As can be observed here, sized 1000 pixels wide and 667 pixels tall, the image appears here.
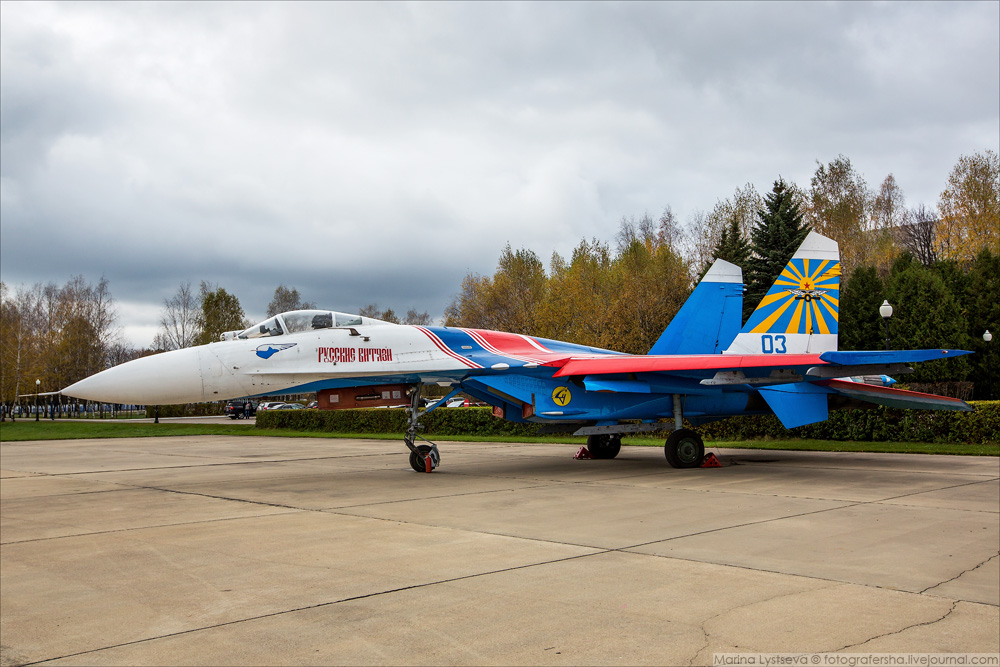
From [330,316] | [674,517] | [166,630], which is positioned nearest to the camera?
[166,630]

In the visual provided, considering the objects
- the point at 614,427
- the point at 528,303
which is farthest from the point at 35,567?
the point at 528,303

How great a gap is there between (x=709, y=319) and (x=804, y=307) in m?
1.84

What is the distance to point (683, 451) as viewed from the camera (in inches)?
Result: 500

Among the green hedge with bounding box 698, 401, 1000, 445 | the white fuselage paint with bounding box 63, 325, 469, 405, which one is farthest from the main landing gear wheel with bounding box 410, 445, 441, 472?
the green hedge with bounding box 698, 401, 1000, 445

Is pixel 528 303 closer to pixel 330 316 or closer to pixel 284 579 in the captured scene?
pixel 330 316

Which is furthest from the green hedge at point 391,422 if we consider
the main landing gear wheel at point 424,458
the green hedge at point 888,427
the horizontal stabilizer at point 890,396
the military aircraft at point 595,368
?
the horizontal stabilizer at point 890,396

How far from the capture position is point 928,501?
8.47 meters

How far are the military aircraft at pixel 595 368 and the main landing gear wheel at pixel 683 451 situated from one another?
2 centimetres

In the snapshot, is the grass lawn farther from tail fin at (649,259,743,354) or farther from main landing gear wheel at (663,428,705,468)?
main landing gear wheel at (663,428,705,468)

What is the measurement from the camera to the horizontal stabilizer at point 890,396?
512 inches

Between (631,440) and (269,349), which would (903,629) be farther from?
(631,440)

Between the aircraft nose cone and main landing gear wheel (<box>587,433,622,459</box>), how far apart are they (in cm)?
807

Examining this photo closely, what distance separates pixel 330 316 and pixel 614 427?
5664mm

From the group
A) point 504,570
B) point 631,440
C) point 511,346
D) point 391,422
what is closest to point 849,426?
point 631,440
